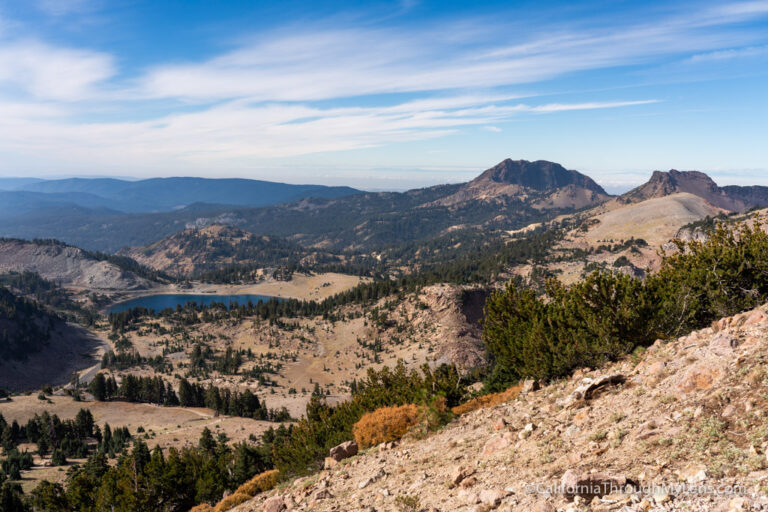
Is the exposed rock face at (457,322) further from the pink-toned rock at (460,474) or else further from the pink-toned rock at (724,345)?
the pink-toned rock at (460,474)

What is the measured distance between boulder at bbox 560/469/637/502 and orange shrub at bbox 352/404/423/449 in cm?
1671

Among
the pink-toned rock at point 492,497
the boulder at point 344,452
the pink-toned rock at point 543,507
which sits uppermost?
the pink-toned rock at point 543,507

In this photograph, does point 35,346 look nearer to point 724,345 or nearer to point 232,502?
point 232,502

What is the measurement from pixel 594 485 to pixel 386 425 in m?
19.0

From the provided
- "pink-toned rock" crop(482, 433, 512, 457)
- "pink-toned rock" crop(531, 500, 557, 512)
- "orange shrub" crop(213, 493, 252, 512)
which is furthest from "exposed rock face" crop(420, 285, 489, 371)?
"pink-toned rock" crop(531, 500, 557, 512)

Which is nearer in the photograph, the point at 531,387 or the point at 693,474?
the point at 693,474

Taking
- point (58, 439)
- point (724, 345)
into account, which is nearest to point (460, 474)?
point (724, 345)

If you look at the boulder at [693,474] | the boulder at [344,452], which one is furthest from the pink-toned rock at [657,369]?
the boulder at [344,452]

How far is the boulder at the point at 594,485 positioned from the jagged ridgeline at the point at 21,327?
21355 centimetres

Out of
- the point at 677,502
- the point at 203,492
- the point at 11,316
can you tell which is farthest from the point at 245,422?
the point at 11,316

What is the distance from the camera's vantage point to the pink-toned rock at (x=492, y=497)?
10.9 metres

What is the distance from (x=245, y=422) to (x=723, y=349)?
9234 centimetres

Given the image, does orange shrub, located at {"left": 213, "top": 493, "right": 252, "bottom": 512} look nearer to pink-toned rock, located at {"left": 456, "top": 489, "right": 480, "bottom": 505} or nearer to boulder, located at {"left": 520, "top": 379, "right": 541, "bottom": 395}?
boulder, located at {"left": 520, "top": 379, "right": 541, "bottom": 395}

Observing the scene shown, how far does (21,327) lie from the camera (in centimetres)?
17100
